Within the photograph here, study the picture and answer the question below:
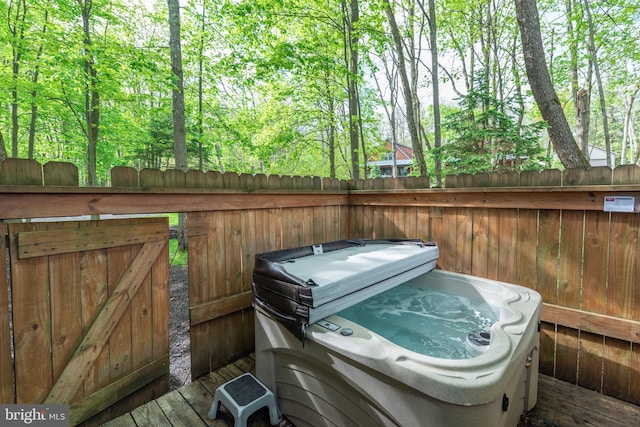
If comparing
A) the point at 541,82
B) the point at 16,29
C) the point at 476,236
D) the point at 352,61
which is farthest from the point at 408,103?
the point at 16,29

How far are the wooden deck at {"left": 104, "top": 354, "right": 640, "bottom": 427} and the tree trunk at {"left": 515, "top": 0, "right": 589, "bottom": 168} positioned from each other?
83.2 inches

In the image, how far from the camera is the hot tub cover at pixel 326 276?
1.48 metres

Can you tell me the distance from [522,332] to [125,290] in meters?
2.22

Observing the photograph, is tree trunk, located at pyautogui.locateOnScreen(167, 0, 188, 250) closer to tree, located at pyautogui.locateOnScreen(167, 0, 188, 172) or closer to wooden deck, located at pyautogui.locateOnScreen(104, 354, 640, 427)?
tree, located at pyautogui.locateOnScreen(167, 0, 188, 172)

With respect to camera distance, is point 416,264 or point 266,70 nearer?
point 416,264

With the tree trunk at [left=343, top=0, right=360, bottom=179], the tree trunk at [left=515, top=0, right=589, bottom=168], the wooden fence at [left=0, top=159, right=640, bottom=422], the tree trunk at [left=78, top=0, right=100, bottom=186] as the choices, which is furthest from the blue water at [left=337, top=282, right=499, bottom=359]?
the tree trunk at [left=78, top=0, right=100, bottom=186]

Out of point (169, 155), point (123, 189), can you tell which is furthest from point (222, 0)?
point (123, 189)

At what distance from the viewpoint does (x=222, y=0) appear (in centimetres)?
607

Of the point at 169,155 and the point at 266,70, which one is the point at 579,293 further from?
the point at 169,155

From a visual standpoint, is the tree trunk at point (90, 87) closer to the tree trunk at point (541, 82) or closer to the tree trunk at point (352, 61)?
the tree trunk at point (352, 61)

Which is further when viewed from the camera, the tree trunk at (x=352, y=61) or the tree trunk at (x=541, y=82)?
the tree trunk at (x=352, y=61)

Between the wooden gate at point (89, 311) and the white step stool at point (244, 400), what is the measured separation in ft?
1.83

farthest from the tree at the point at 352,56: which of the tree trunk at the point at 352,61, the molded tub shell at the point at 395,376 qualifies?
the molded tub shell at the point at 395,376

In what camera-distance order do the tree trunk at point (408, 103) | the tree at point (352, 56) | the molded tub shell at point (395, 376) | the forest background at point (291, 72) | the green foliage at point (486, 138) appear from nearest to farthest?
the molded tub shell at point (395, 376), the green foliage at point (486, 138), the tree at point (352, 56), the forest background at point (291, 72), the tree trunk at point (408, 103)
